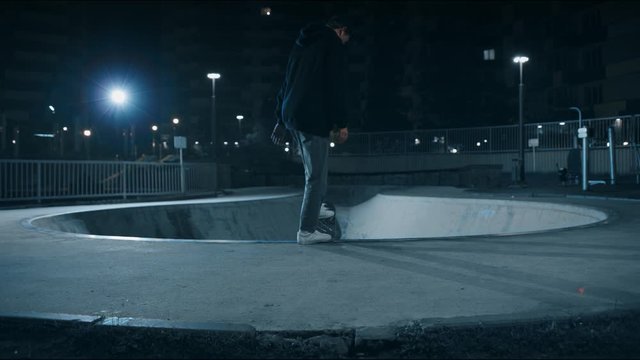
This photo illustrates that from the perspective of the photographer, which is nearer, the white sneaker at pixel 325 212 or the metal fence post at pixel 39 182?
the white sneaker at pixel 325 212

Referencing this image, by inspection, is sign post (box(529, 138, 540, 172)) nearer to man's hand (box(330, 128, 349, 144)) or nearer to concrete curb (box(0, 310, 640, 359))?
man's hand (box(330, 128, 349, 144))

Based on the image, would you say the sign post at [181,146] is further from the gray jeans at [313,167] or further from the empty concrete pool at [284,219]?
the gray jeans at [313,167]

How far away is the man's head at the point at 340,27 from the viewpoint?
560cm

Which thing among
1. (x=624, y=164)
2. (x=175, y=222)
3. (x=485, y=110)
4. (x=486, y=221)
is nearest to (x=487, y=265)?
(x=486, y=221)

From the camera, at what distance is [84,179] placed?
15.9 meters

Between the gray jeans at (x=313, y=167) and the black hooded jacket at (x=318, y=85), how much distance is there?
113 millimetres

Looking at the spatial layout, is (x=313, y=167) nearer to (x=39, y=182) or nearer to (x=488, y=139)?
(x=39, y=182)

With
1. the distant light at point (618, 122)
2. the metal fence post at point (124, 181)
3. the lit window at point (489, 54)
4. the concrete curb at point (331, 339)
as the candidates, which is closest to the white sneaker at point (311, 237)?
the concrete curb at point (331, 339)

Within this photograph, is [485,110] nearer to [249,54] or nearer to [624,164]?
[624,164]

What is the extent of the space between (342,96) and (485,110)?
5275cm

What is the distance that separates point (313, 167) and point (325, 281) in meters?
1.79

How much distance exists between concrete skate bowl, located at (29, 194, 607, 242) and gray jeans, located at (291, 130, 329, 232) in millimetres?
3919

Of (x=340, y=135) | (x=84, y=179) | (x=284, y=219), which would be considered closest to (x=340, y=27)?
(x=340, y=135)

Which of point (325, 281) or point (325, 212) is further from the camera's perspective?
point (325, 212)
